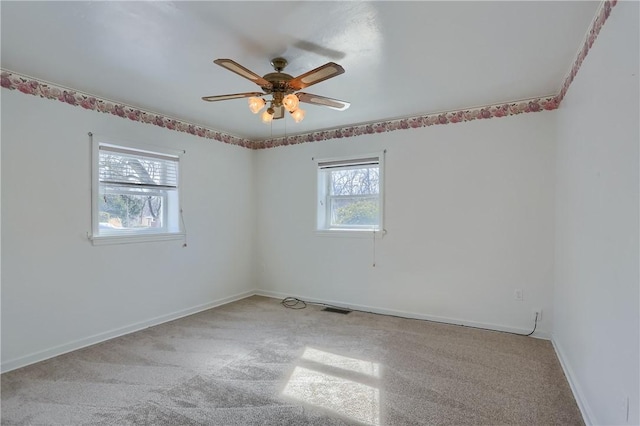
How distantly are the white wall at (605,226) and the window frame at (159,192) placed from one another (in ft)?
12.3

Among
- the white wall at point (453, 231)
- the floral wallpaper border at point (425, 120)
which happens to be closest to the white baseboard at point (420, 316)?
the white wall at point (453, 231)

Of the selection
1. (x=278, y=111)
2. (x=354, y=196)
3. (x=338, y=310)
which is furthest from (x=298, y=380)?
(x=354, y=196)

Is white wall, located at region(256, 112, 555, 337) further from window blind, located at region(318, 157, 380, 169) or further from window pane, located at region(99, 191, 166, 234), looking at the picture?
window pane, located at region(99, 191, 166, 234)

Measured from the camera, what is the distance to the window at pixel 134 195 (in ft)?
10.4

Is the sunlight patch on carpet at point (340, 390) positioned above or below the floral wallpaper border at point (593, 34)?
below

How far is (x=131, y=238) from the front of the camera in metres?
3.37

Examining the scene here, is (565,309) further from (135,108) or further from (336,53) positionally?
(135,108)

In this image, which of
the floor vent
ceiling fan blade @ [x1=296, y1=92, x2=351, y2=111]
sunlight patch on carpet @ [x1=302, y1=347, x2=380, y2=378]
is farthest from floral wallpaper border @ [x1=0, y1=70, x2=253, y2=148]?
sunlight patch on carpet @ [x1=302, y1=347, x2=380, y2=378]

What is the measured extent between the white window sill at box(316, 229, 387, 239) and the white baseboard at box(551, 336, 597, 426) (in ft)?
6.42

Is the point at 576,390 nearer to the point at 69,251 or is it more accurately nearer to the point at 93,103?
the point at 69,251

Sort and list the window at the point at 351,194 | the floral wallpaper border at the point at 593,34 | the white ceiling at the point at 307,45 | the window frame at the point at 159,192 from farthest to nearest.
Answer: the window at the point at 351,194
the window frame at the point at 159,192
the white ceiling at the point at 307,45
the floral wallpaper border at the point at 593,34

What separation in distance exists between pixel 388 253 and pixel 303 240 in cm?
121

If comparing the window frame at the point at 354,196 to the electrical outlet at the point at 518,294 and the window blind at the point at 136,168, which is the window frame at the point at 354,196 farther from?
the window blind at the point at 136,168

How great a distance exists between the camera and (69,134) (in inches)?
114
